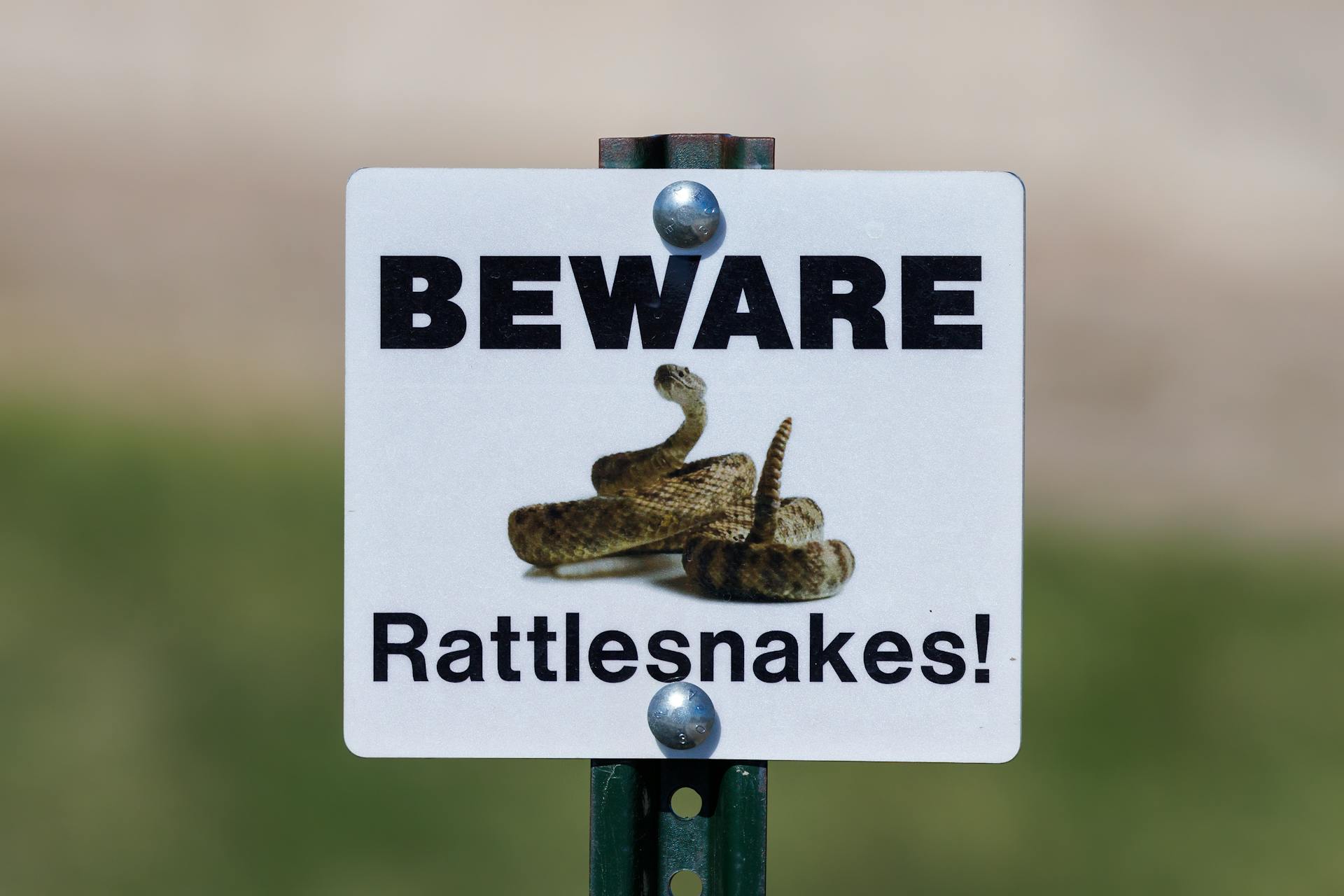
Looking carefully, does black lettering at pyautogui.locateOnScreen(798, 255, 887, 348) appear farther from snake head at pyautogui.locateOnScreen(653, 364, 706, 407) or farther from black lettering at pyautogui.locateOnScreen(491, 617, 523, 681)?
black lettering at pyautogui.locateOnScreen(491, 617, 523, 681)

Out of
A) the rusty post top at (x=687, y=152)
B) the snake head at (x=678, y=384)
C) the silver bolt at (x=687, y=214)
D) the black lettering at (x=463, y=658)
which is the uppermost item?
the rusty post top at (x=687, y=152)

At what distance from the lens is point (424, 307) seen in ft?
3.01

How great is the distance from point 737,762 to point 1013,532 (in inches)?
9.8

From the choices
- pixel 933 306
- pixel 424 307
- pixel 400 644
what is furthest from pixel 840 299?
pixel 400 644

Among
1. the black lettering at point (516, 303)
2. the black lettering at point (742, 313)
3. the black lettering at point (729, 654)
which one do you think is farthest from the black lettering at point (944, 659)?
the black lettering at point (516, 303)

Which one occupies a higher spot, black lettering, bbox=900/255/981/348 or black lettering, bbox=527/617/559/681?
black lettering, bbox=900/255/981/348

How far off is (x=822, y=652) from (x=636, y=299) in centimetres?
28

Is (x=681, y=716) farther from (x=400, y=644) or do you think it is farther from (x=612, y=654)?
(x=400, y=644)

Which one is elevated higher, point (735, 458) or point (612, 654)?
point (735, 458)

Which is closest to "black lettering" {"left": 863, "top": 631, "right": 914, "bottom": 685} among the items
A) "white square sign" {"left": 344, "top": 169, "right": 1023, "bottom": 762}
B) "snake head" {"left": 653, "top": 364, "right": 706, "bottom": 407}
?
"white square sign" {"left": 344, "top": 169, "right": 1023, "bottom": 762}

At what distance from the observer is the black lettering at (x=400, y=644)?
0.92 metres

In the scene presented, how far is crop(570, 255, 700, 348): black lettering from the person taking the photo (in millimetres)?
904

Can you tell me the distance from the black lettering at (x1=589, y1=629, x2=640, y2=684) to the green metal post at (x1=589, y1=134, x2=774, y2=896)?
0.21 feet

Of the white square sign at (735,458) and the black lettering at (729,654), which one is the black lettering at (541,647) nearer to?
the white square sign at (735,458)
